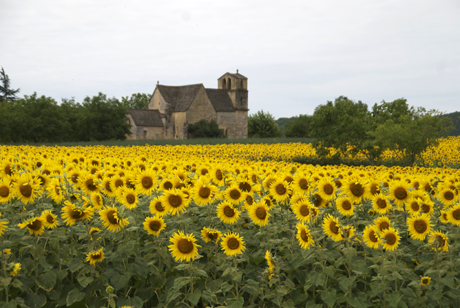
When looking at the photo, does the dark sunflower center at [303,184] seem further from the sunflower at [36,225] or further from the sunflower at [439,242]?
the sunflower at [36,225]

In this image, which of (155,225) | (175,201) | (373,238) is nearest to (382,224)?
(373,238)

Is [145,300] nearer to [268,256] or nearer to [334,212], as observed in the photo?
[268,256]

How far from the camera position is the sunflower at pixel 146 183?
474cm

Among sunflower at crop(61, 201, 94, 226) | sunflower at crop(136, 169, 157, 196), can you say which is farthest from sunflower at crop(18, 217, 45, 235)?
sunflower at crop(136, 169, 157, 196)

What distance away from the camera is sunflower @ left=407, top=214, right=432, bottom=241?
13.9ft

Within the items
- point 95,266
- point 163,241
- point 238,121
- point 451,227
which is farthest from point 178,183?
point 238,121

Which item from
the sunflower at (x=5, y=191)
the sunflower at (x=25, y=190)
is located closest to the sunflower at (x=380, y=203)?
the sunflower at (x=25, y=190)

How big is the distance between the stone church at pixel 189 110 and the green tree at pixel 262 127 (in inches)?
680

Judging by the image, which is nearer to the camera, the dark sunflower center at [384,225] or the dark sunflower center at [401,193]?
the dark sunflower center at [384,225]

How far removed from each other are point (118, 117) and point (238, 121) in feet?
80.6

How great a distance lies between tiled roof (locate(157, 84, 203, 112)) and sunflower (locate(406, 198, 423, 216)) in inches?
2462

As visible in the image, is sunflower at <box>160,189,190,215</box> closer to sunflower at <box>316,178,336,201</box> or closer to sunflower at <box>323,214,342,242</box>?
sunflower at <box>323,214,342,242</box>

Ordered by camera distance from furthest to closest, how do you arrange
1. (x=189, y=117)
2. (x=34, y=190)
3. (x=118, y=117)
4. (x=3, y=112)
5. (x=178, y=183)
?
(x=189, y=117)
(x=118, y=117)
(x=3, y=112)
(x=178, y=183)
(x=34, y=190)

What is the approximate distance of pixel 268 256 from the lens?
Result: 143 inches
